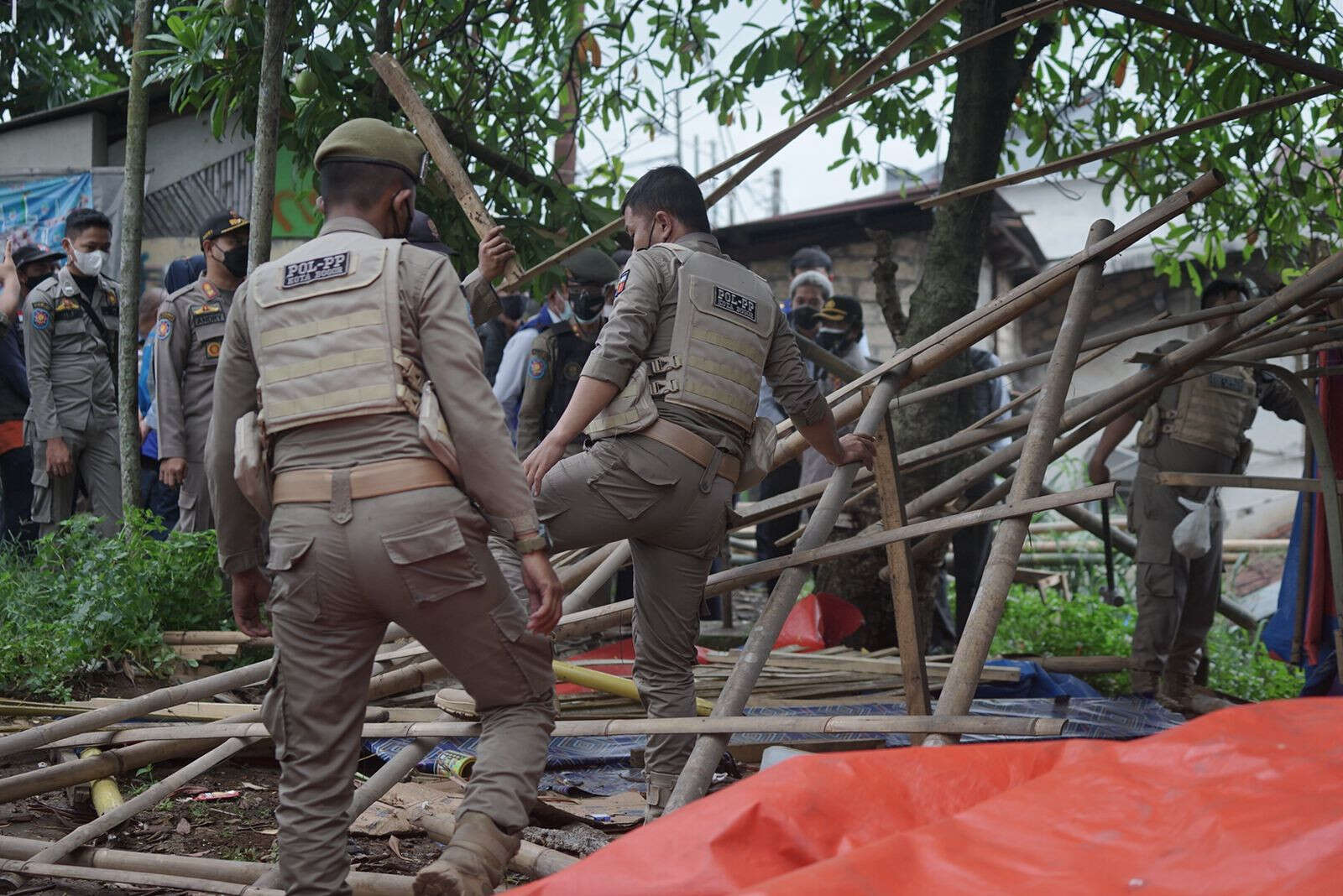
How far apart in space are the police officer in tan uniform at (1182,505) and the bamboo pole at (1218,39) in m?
2.24

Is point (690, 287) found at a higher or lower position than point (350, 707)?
higher

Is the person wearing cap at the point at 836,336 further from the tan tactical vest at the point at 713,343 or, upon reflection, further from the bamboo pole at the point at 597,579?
the tan tactical vest at the point at 713,343

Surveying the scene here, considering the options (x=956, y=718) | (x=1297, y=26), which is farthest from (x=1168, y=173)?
(x=956, y=718)

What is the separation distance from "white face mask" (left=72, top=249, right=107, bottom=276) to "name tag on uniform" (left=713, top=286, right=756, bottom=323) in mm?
4570

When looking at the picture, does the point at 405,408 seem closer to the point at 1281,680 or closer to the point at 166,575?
the point at 166,575

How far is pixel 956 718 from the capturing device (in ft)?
10.4

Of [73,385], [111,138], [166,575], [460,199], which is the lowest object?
[166,575]

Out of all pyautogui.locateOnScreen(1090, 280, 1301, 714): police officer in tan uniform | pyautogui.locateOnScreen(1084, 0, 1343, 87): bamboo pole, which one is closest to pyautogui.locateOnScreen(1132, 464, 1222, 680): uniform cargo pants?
pyautogui.locateOnScreen(1090, 280, 1301, 714): police officer in tan uniform

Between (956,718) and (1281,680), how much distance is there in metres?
5.93

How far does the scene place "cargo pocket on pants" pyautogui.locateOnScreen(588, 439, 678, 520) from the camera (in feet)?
12.2

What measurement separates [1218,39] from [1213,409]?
2829 mm

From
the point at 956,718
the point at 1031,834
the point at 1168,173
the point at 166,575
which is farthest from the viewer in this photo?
the point at 1168,173

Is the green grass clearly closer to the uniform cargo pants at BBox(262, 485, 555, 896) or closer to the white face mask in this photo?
the uniform cargo pants at BBox(262, 485, 555, 896)

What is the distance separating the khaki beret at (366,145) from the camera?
3125 mm
